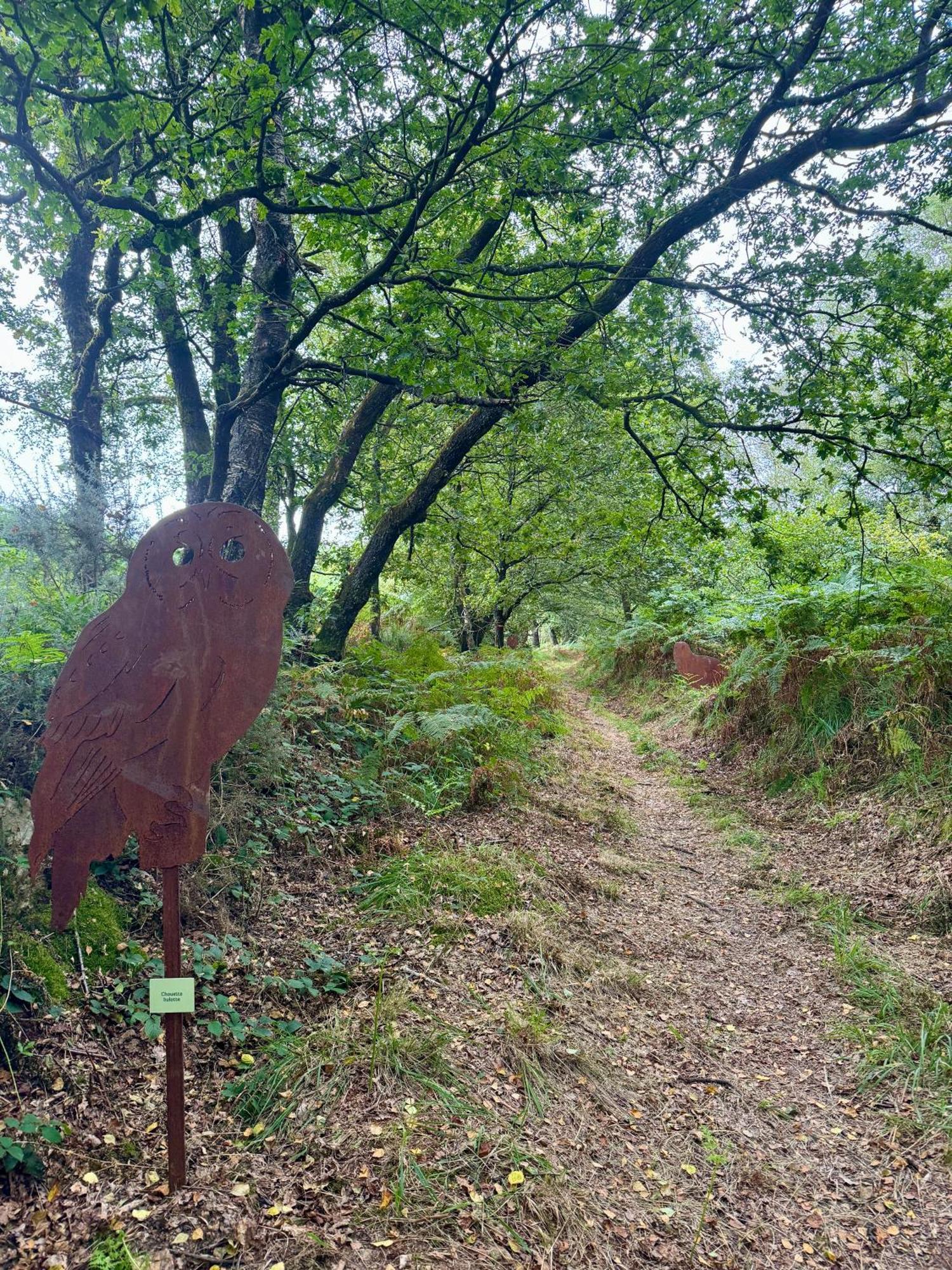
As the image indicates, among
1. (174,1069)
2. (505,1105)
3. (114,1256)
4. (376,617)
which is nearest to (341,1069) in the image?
(505,1105)

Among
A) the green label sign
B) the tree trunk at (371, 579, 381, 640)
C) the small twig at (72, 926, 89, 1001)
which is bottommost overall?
the small twig at (72, 926, 89, 1001)

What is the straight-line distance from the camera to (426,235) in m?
7.10

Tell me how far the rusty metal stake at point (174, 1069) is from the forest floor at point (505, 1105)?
0.14 meters

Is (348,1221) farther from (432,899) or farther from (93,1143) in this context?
(432,899)

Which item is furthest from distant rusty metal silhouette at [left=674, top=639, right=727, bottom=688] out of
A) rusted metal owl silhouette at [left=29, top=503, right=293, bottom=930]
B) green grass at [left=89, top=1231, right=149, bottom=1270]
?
green grass at [left=89, top=1231, right=149, bottom=1270]

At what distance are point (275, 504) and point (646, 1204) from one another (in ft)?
34.3

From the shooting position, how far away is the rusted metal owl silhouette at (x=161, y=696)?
2541 millimetres

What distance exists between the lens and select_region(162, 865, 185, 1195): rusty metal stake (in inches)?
93.3

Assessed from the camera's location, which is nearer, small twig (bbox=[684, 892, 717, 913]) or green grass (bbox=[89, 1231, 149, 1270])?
green grass (bbox=[89, 1231, 149, 1270])

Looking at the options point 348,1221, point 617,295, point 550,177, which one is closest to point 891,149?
point 617,295

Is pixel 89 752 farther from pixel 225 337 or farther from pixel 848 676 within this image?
pixel 848 676

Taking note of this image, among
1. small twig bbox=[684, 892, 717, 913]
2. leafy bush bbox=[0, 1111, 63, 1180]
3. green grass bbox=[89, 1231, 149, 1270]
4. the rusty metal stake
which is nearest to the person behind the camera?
green grass bbox=[89, 1231, 149, 1270]

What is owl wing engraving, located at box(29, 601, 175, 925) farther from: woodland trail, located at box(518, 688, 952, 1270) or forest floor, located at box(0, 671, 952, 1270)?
woodland trail, located at box(518, 688, 952, 1270)

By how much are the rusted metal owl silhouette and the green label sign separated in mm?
429
